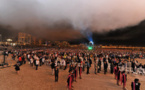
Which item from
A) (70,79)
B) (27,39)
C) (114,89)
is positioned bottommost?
(114,89)

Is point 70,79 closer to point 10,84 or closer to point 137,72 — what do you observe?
point 10,84

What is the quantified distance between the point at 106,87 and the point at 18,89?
7293mm

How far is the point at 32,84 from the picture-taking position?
7633 mm

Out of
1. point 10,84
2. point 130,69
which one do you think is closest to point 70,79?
point 10,84

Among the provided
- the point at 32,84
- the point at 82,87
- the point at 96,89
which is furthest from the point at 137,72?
the point at 32,84

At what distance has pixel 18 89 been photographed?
6.79m

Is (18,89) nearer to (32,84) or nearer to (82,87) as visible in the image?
(32,84)

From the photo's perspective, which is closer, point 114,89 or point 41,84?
point 114,89

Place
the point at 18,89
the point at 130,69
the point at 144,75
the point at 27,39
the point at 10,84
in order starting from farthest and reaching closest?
the point at 27,39, the point at 130,69, the point at 144,75, the point at 10,84, the point at 18,89

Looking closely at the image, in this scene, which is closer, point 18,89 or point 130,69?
point 18,89

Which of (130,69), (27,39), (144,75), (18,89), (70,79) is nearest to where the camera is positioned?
(70,79)

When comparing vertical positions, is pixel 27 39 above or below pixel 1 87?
above

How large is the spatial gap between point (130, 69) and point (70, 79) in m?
8.97

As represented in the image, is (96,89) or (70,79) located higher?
(70,79)
